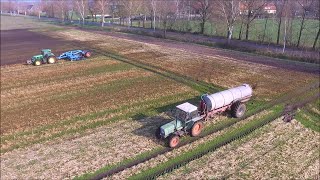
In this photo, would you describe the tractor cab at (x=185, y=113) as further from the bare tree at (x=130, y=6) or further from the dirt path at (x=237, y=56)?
the bare tree at (x=130, y=6)

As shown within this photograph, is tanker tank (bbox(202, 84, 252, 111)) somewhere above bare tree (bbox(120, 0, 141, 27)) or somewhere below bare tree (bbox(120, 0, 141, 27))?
below

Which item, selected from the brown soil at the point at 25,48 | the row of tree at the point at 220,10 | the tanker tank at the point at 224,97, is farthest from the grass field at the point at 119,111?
the row of tree at the point at 220,10

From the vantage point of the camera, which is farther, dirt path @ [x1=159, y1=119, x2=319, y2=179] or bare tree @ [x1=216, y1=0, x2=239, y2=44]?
bare tree @ [x1=216, y1=0, x2=239, y2=44]

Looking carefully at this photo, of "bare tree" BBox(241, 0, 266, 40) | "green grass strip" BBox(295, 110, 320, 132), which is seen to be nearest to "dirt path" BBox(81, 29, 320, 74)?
"bare tree" BBox(241, 0, 266, 40)

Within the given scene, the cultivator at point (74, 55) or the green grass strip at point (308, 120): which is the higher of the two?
the cultivator at point (74, 55)

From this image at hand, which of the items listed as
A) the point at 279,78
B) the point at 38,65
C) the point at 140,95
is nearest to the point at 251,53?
the point at 279,78

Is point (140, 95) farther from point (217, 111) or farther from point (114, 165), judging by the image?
point (114, 165)

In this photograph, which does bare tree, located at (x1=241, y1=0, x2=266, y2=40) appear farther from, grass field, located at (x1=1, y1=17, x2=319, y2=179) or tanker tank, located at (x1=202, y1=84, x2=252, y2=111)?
tanker tank, located at (x1=202, y1=84, x2=252, y2=111)

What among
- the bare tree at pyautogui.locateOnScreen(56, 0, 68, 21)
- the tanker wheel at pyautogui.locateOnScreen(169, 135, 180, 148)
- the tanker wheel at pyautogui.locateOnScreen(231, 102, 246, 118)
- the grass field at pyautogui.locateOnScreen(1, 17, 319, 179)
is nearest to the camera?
the grass field at pyautogui.locateOnScreen(1, 17, 319, 179)
